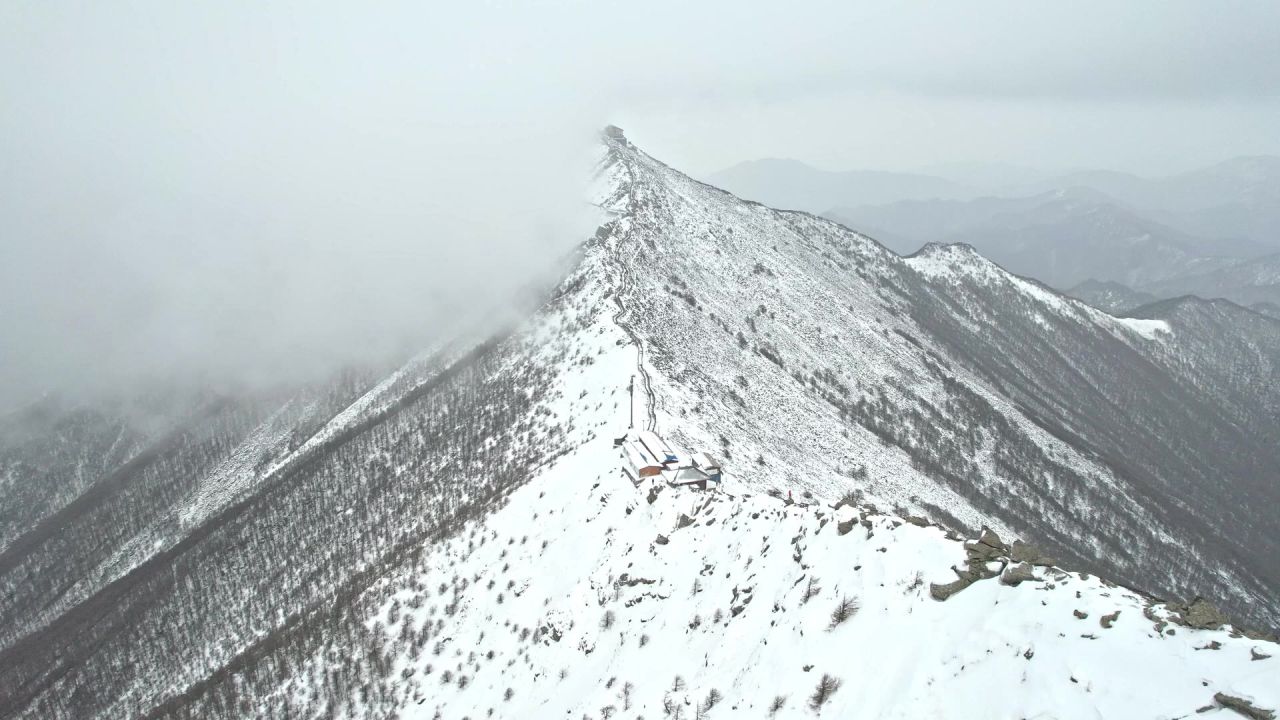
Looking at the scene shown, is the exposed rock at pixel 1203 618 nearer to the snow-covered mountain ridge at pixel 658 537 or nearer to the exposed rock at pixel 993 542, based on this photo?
the snow-covered mountain ridge at pixel 658 537

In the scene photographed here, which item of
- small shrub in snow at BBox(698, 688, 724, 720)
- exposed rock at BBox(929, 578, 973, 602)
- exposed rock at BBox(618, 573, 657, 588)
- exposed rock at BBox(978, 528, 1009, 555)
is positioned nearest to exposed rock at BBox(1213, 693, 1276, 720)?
exposed rock at BBox(929, 578, 973, 602)

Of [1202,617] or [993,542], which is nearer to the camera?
[1202,617]

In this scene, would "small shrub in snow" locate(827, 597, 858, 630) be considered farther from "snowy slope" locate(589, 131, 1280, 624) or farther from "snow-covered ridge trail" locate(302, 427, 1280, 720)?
"snowy slope" locate(589, 131, 1280, 624)

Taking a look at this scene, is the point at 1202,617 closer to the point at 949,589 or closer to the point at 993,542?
the point at 949,589

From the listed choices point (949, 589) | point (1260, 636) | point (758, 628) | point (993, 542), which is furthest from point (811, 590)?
point (1260, 636)

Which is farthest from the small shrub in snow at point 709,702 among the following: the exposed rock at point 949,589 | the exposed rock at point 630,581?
the exposed rock at point 630,581

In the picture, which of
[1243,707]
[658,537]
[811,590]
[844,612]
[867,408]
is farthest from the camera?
[867,408]

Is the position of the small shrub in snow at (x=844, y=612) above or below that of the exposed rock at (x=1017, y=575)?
above
